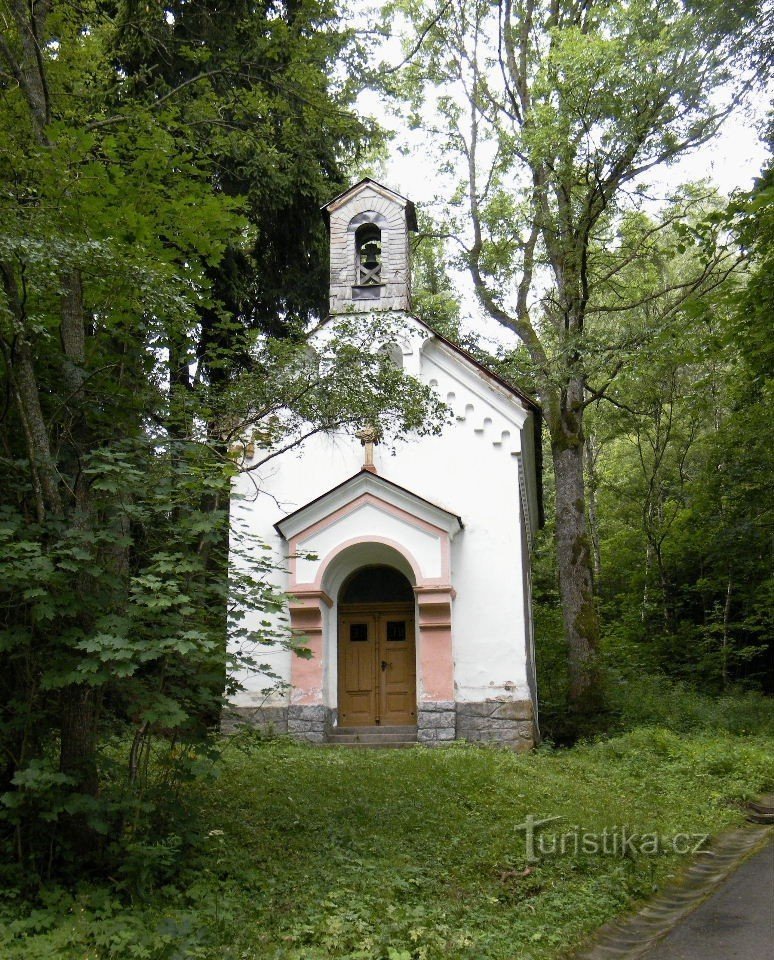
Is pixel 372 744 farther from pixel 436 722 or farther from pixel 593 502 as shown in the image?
pixel 593 502

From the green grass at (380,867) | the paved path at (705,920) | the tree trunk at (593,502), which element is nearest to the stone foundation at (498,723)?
the green grass at (380,867)

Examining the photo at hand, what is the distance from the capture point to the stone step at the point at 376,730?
1213 centimetres

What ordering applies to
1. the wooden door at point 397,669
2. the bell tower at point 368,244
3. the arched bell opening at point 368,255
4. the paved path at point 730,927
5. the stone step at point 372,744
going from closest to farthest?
the paved path at point 730,927 → the stone step at point 372,744 → the wooden door at point 397,669 → the bell tower at point 368,244 → the arched bell opening at point 368,255

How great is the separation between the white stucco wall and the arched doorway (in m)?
0.39

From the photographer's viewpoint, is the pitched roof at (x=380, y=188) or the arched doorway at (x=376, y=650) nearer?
the arched doorway at (x=376, y=650)

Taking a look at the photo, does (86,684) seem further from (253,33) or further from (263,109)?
(253,33)

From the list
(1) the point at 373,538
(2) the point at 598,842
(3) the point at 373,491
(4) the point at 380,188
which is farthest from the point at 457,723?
(4) the point at 380,188

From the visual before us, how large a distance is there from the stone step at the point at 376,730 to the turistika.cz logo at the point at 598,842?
193 inches

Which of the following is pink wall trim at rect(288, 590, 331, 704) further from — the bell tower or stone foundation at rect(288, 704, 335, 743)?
the bell tower

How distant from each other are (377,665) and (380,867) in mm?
6899

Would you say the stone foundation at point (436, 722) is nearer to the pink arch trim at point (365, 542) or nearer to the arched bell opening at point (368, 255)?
the pink arch trim at point (365, 542)

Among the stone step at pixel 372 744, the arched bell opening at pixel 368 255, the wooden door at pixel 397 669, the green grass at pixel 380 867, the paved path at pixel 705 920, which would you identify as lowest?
the paved path at pixel 705 920

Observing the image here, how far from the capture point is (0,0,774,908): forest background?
17.7ft

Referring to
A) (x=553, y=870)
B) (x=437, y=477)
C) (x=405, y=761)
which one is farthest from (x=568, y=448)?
(x=553, y=870)
